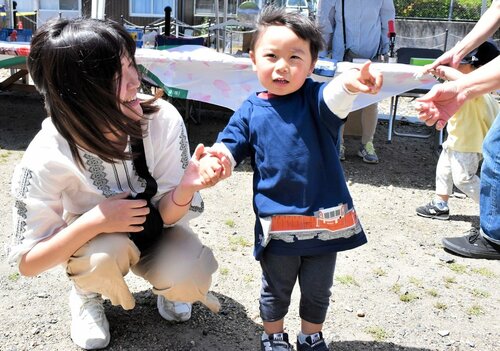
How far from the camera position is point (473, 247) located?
113 inches

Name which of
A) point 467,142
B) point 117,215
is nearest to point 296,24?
point 117,215

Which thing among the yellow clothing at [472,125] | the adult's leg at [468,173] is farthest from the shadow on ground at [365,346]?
the yellow clothing at [472,125]

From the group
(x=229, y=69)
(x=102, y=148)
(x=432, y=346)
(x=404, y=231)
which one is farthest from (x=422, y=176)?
(x=102, y=148)

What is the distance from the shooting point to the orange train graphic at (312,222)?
175 cm

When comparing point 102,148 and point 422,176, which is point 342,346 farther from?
point 422,176

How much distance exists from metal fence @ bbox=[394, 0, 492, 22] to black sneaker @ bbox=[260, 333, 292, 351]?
47.2 feet

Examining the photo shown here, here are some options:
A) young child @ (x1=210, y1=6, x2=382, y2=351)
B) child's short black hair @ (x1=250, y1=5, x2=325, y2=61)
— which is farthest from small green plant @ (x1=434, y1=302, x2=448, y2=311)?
child's short black hair @ (x1=250, y1=5, x2=325, y2=61)

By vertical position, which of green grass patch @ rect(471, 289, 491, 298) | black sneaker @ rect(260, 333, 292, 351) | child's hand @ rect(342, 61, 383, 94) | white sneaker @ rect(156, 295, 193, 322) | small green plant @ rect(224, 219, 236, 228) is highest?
child's hand @ rect(342, 61, 383, 94)

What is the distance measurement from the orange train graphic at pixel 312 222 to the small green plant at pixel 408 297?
96cm

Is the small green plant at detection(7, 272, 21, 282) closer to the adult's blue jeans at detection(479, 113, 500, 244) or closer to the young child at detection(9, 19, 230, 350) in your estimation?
the young child at detection(9, 19, 230, 350)

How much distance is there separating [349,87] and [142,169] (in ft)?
2.65

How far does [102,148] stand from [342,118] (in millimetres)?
790

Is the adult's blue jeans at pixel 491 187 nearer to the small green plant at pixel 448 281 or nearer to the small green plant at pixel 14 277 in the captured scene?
the small green plant at pixel 448 281

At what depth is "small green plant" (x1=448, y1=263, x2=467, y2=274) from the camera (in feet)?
9.57
